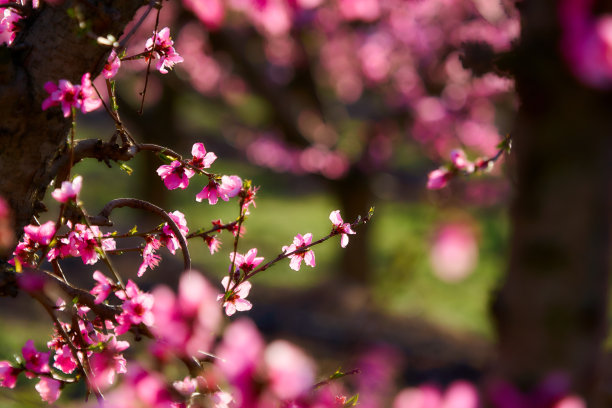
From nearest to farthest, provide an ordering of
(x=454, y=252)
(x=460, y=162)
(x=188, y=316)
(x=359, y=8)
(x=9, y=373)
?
1. (x=188, y=316)
2. (x=9, y=373)
3. (x=460, y=162)
4. (x=359, y=8)
5. (x=454, y=252)

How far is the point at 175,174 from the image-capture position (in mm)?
2113

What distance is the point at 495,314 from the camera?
1.24 m

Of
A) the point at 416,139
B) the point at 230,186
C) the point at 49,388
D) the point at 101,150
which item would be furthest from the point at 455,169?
the point at 416,139

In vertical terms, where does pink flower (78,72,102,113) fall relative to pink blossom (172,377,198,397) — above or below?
above

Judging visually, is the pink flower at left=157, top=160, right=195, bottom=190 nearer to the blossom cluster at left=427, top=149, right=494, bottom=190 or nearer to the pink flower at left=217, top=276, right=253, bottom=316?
the pink flower at left=217, top=276, right=253, bottom=316

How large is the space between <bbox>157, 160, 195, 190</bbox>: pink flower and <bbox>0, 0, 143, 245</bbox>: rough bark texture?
34 cm

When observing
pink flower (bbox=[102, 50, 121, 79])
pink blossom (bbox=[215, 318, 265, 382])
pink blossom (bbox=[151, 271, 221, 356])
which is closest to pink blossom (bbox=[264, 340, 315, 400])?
pink blossom (bbox=[215, 318, 265, 382])

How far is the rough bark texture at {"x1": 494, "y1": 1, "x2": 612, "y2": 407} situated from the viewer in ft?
3.68

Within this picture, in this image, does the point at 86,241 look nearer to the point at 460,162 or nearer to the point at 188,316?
the point at 188,316

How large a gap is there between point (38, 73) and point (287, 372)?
1223 millimetres

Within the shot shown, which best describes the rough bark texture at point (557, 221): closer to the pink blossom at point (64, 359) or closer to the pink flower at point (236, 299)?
the pink flower at point (236, 299)

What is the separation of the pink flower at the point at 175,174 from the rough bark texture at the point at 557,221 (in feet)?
3.90

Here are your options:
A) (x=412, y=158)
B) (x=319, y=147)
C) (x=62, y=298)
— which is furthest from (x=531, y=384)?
(x=412, y=158)

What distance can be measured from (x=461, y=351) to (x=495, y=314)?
21.1 ft
